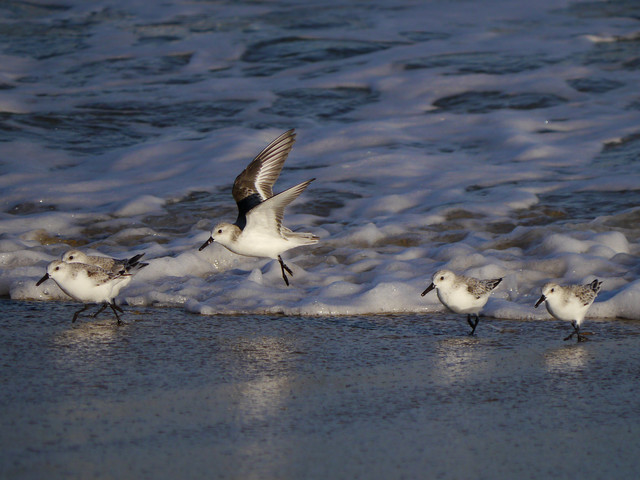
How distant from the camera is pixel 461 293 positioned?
213 inches

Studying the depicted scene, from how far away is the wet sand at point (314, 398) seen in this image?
327 centimetres

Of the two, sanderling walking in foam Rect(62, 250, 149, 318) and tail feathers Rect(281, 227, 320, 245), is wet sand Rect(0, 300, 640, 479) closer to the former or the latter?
sanderling walking in foam Rect(62, 250, 149, 318)

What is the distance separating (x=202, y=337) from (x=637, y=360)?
2.56 m

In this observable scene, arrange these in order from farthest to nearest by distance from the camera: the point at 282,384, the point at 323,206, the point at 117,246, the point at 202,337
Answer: the point at 323,206 → the point at 117,246 → the point at 202,337 → the point at 282,384

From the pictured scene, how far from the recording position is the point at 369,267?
22.3 ft

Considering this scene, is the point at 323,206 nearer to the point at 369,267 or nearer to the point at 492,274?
the point at 369,267

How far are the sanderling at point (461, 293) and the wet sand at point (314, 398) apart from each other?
153 millimetres

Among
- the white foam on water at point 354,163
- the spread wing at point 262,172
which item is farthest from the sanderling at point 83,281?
the spread wing at point 262,172

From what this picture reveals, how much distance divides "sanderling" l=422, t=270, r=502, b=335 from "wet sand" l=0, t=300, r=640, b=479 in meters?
0.15

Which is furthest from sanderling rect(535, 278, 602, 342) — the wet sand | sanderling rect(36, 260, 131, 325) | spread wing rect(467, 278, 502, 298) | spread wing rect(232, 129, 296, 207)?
sanderling rect(36, 260, 131, 325)

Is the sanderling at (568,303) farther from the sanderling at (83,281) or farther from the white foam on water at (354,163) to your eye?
the sanderling at (83,281)

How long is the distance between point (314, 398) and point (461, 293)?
1.71m

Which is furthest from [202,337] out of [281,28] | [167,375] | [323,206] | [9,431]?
[281,28]

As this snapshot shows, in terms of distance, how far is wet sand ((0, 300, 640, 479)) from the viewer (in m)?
3.27
